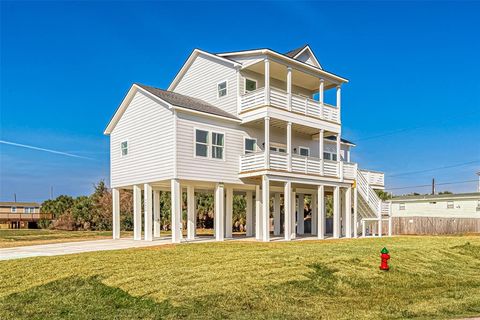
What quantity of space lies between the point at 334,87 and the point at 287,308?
65.0ft

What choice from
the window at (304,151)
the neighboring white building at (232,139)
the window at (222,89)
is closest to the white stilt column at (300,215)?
the neighboring white building at (232,139)

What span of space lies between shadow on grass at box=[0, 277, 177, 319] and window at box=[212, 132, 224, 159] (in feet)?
37.1

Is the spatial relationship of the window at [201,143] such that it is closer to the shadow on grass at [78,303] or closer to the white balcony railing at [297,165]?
the white balcony railing at [297,165]

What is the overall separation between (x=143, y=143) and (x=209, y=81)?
573 cm

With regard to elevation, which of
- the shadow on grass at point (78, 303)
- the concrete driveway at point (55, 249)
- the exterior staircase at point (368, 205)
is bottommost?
the concrete driveway at point (55, 249)

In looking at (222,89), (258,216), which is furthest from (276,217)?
(222,89)

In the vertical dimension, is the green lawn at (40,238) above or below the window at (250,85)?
below

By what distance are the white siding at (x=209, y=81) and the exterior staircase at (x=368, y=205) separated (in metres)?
9.64

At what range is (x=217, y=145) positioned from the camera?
2255 cm

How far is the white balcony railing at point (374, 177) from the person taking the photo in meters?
29.5

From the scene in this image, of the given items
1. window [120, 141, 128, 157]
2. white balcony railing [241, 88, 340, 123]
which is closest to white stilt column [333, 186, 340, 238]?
white balcony railing [241, 88, 340, 123]

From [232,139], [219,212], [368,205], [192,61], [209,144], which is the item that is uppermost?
[192,61]

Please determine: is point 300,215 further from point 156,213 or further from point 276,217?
point 156,213

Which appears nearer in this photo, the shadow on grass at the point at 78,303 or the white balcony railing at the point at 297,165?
the shadow on grass at the point at 78,303
